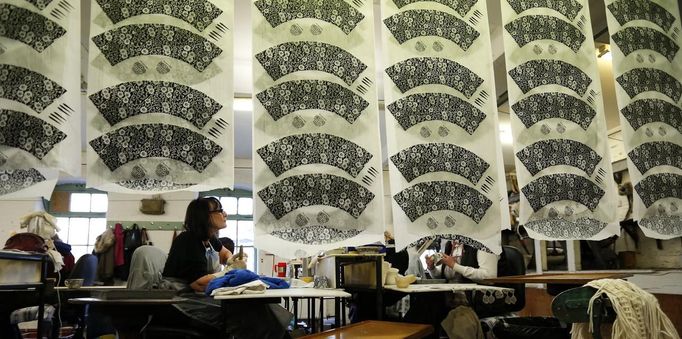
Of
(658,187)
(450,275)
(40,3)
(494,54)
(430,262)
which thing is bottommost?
(450,275)

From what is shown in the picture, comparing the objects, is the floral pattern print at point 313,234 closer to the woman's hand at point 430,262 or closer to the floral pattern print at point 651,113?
the floral pattern print at point 651,113

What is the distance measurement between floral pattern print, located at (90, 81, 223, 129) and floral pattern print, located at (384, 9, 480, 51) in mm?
959

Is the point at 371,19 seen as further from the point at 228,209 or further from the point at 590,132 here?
the point at 228,209

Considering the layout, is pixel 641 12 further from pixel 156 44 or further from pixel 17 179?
pixel 17 179

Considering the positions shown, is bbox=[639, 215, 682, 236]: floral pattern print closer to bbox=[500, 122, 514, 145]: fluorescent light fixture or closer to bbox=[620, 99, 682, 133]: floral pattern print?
bbox=[620, 99, 682, 133]: floral pattern print

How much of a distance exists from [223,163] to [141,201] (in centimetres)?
771

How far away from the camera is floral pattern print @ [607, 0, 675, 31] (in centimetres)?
265

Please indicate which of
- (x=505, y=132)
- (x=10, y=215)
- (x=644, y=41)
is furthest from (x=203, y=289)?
(x=10, y=215)

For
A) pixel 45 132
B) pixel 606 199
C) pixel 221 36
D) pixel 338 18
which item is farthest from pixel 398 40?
pixel 45 132

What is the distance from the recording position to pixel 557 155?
7.92 ft

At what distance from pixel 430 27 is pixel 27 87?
1.77 meters

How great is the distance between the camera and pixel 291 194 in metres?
2.08

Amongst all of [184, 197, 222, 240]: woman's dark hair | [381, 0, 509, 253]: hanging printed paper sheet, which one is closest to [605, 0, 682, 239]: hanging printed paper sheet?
[381, 0, 509, 253]: hanging printed paper sheet

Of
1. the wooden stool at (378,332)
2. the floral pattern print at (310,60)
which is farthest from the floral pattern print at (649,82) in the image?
the wooden stool at (378,332)
